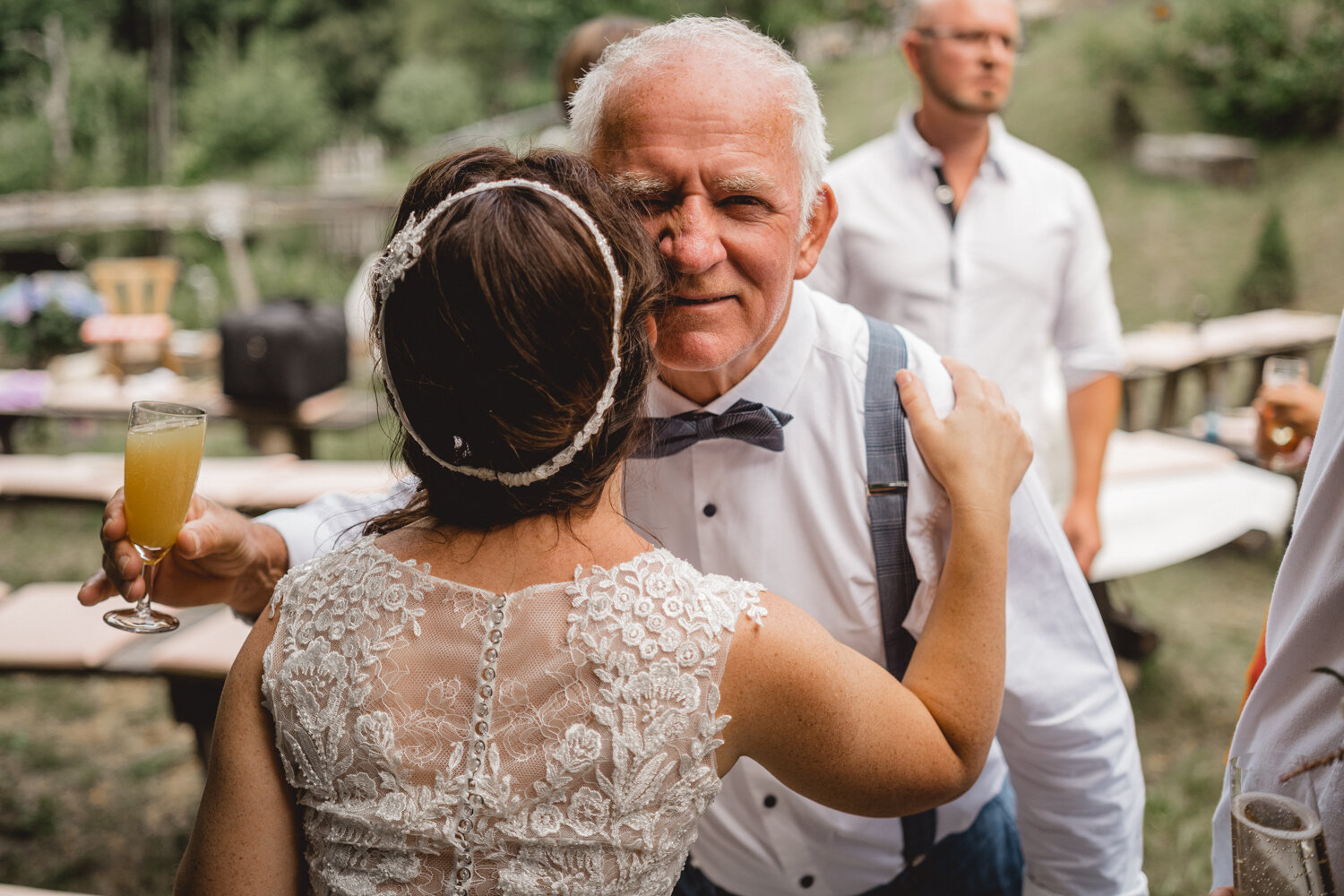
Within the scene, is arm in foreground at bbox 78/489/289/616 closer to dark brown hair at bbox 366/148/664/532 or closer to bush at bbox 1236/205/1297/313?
dark brown hair at bbox 366/148/664/532

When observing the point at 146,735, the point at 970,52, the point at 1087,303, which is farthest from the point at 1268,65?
the point at 146,735

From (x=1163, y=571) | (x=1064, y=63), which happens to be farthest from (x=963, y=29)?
(x=1064, y=63)

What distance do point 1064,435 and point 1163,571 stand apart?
2.09 meters

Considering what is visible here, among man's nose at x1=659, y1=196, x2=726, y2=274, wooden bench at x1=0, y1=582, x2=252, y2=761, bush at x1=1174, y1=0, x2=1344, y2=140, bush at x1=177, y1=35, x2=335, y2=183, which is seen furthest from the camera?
bush at x1=177, y1=35, x2=335, y2=183

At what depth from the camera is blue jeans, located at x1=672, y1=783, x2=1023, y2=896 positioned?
6.23 feet

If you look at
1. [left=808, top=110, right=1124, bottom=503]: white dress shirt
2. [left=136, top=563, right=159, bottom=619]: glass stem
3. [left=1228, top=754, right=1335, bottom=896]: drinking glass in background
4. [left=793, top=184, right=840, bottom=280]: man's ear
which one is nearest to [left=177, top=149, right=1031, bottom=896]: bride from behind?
[left=1228, top=754, right=1335, bottom=896]: drinking glass in background

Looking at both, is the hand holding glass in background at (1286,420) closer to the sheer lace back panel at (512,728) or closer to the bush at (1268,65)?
the sheer lace back panel at (512,728)

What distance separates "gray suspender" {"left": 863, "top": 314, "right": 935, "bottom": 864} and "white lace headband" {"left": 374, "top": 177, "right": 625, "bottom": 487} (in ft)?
1.92

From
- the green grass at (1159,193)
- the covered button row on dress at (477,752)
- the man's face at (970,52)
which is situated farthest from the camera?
the green grass at (1159,193)

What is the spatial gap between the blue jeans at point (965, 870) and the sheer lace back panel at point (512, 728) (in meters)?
0.68

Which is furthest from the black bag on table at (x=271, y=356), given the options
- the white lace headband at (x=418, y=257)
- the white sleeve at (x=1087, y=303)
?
the white lace headband at (x=418, y=257)

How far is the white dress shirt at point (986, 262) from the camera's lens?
348cm

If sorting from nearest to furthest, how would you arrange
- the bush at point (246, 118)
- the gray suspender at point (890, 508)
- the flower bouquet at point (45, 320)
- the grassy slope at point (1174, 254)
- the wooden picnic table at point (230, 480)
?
the gray suspender at point (890, 508)
the grassy slope at point (1174, 254)
the wooden picnic table at point (230, 480)
the flower bouquet at point (45, 320)
the bush at point (246, 118)

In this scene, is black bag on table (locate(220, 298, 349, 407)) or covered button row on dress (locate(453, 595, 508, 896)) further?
black bag on table (locate(220, 298, 349, 407))
